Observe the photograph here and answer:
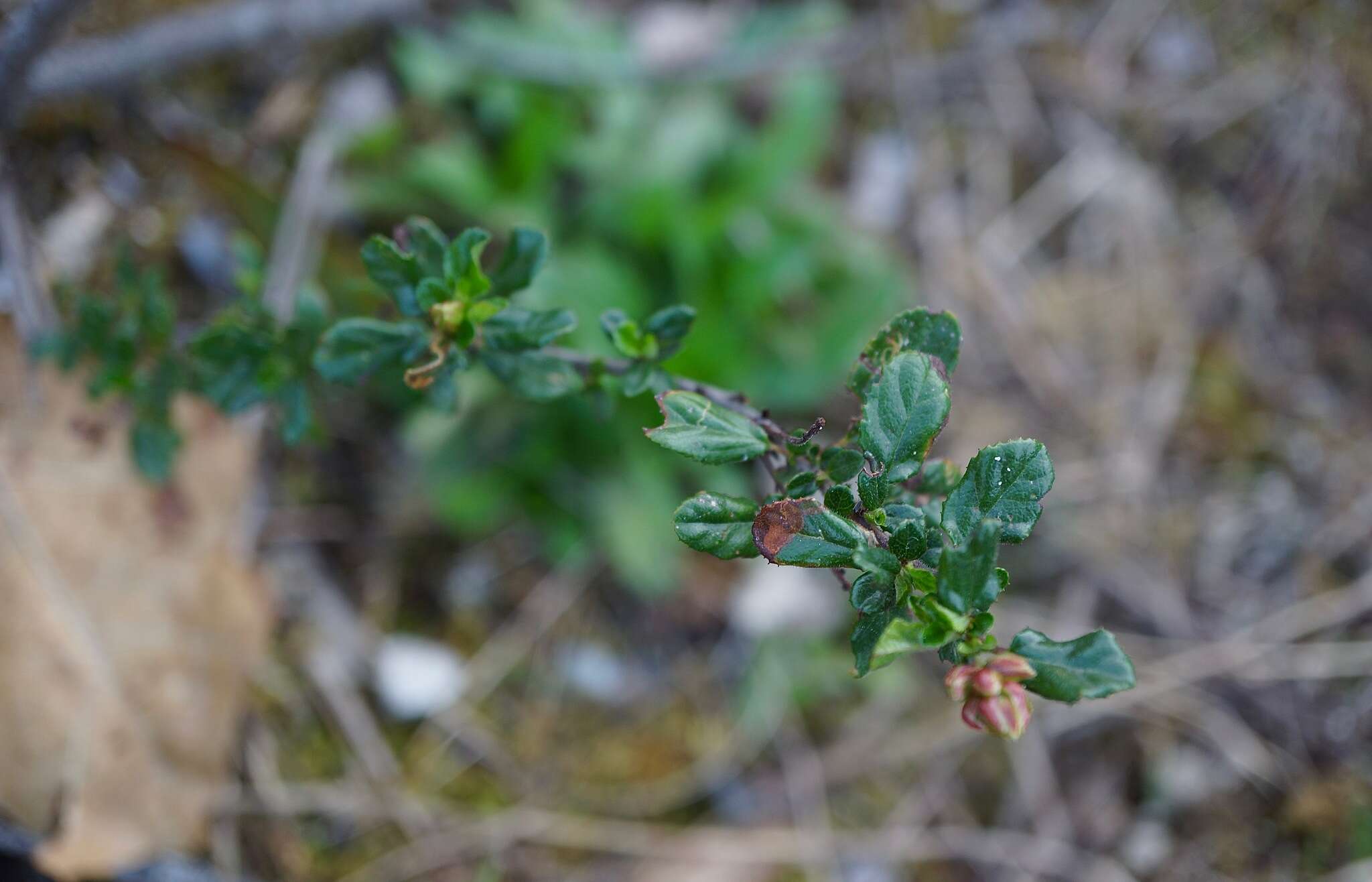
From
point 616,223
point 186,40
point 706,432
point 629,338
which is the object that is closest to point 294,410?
point 629,338

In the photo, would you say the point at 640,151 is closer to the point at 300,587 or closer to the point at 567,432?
the point at 567,432

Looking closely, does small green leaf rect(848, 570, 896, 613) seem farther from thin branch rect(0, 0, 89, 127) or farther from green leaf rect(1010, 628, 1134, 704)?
thin branch rect(0, 0, 89, 127)

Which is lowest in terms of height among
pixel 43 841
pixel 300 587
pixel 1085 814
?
pixel 1085 814

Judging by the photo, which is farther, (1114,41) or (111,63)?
(1114,41)

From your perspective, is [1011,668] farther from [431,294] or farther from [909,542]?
[431,294]

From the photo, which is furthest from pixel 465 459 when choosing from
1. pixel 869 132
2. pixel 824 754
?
pixel 869 132
